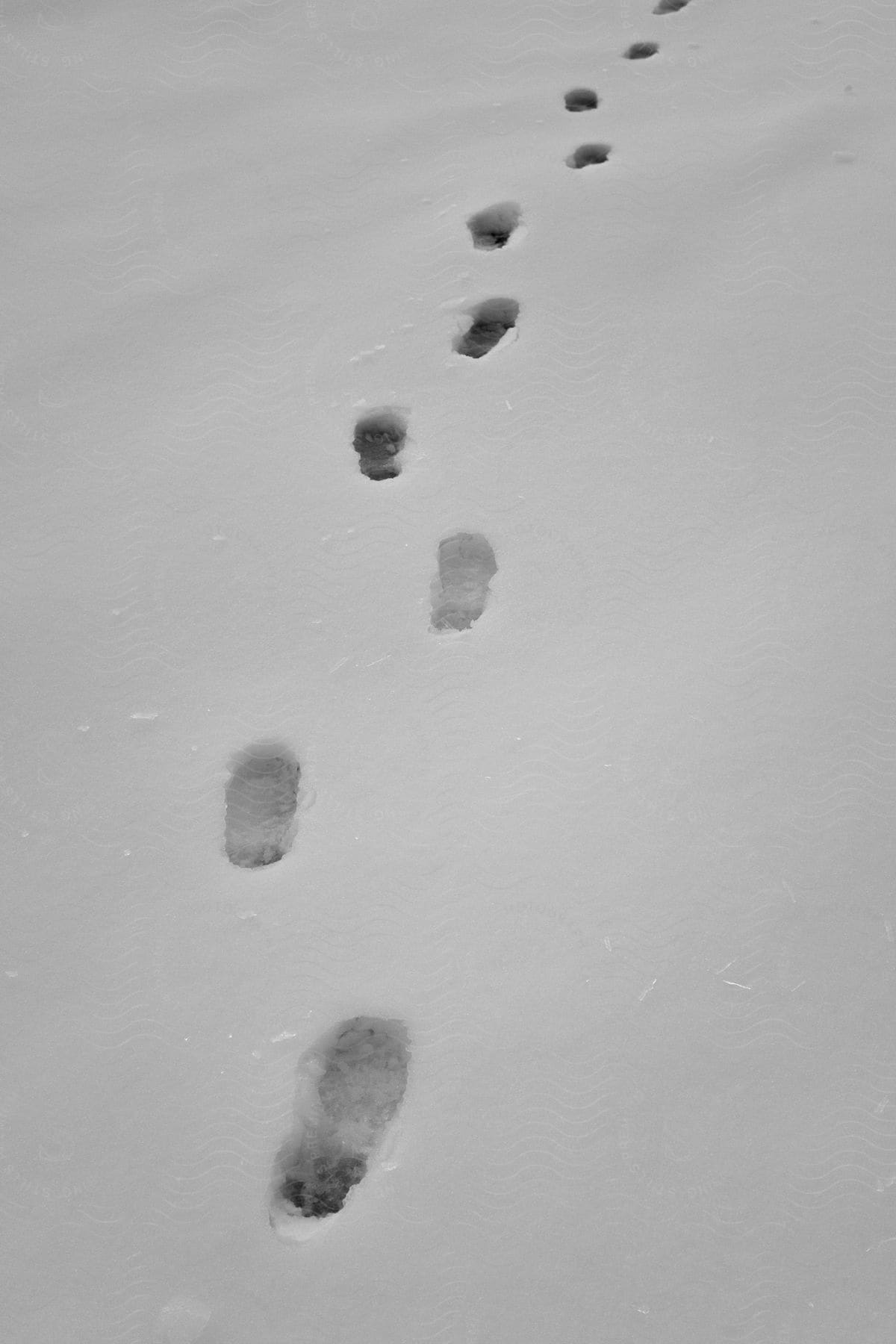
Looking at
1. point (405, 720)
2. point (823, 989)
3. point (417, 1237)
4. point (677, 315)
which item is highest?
point (677, 315)

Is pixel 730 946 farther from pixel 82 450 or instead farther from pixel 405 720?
pixel 82 450

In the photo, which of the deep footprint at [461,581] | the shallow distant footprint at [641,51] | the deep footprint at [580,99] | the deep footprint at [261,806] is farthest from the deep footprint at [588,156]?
the deep footprint at [261,806]

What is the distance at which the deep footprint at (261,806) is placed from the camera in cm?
154

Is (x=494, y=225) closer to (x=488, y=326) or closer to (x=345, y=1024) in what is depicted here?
(x=488, y=326)

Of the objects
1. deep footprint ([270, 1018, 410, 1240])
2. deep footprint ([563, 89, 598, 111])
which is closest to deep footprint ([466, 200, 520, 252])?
deep footprint ([563, 89, 598, 111])

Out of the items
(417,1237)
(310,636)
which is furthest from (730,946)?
(310,636)

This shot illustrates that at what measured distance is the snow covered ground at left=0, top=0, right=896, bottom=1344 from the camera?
132cm

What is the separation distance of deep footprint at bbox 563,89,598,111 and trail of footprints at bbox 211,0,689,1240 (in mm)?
394

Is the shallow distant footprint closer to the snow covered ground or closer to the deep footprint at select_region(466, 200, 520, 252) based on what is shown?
the snow covered ground

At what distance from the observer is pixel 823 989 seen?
140 cm

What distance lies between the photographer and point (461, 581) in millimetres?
1707

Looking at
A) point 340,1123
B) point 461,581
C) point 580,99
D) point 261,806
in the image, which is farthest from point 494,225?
point 340,1123

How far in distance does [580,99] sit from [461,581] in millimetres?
1159

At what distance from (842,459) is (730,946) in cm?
79
